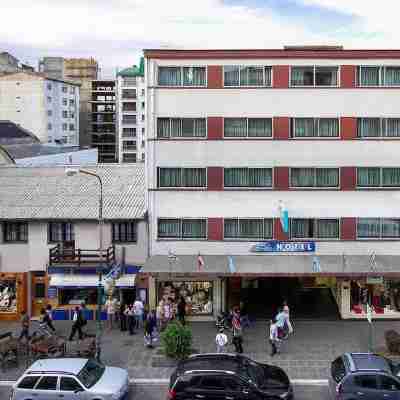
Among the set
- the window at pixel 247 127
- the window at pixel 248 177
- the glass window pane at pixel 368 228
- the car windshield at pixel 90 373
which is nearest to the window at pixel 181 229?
the window at pixel 248 177

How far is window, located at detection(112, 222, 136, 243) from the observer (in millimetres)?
37844

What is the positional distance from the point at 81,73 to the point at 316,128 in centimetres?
12277

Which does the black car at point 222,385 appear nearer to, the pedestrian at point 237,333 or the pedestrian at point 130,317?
the pedestrian at point 237,333

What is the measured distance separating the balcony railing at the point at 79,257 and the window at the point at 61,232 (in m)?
0.81

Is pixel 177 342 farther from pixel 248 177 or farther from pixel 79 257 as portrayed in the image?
pixel 248 177

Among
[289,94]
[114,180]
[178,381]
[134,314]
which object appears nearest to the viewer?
[178,381]

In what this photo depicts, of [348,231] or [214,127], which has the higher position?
[214,127]

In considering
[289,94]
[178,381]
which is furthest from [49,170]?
[178,381]

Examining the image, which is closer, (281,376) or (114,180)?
(281,376)

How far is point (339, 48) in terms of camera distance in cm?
3759

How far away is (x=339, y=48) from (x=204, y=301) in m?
16.7

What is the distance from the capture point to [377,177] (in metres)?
37.3

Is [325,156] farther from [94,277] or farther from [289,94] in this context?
[94,277]

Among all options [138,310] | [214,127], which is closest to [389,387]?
[138,310]
